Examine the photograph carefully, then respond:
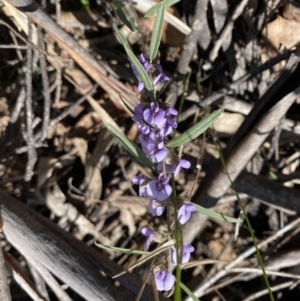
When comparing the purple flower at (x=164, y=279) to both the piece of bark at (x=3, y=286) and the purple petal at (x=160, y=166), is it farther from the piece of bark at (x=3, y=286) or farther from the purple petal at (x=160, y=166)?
the piece of bark at (x=3, y=286)

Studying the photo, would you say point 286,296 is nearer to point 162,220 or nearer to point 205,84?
point 162,220

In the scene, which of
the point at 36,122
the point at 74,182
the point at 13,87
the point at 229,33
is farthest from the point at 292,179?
the point at 13,87

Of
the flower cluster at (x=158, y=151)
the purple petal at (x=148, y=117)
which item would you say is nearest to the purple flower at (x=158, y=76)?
the flower cluster at (x=158, y=151)

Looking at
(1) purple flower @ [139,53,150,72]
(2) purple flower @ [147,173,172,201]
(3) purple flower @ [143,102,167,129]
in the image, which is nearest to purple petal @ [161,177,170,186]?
(2) purple flower @ [147,173,172,201]

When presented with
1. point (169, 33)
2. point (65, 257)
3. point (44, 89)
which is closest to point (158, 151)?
point (65, 257)

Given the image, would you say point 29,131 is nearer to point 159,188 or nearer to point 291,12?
point 159,188

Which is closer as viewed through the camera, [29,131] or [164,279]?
[164,279]

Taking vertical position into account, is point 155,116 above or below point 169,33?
below
